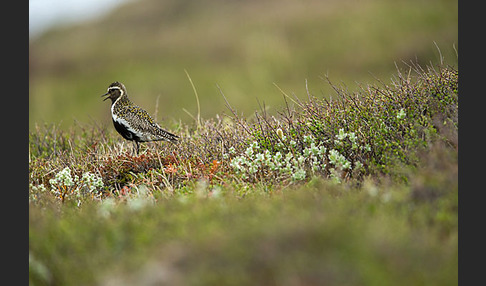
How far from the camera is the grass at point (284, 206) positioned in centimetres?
327

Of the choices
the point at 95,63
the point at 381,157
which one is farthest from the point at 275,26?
the point at 381,157

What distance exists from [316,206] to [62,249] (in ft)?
6.59

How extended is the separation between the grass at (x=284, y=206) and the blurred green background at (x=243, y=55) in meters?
11.8

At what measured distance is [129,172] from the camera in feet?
23.0

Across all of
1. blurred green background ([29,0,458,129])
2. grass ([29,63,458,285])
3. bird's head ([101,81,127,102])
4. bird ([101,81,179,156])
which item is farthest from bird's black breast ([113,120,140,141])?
blurred green background ([29,0,458,129])

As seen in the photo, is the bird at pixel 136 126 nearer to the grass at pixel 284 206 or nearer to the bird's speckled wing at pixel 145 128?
the bird's speckled wing at pixel 145 128

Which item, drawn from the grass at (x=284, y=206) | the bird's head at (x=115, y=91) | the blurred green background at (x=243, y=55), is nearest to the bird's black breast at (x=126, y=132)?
the grass at (x=284, y=206)

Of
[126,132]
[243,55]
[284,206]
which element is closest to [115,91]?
[126,132]

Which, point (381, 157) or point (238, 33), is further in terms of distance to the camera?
point (238, 33)

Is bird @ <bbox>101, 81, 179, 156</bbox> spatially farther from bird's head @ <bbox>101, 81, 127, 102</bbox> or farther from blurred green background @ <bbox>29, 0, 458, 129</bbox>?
blurred green background @ <bbox>29, 0, 458, 129</bbox>

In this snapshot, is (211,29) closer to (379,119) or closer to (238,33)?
(238,33)

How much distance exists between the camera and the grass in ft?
10.7

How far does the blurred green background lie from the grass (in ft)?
38.7

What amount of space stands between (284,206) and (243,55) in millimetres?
21924
